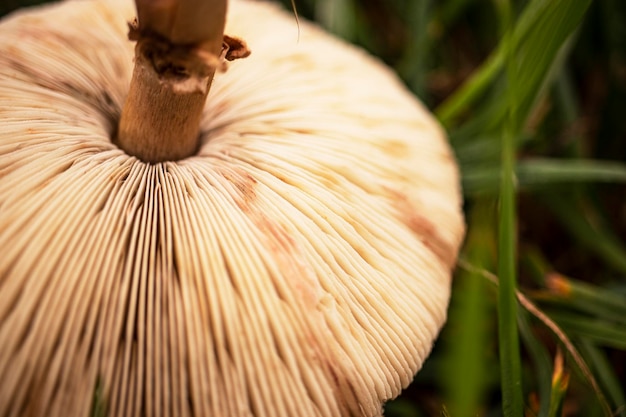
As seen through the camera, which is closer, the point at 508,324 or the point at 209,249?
the point at 209,249

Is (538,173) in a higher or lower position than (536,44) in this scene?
lower

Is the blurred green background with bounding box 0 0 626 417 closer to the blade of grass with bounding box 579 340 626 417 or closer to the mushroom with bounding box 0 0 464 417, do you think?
the blade of grass with bounding box 579 340 626 417

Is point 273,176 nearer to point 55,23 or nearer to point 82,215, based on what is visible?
point 82,215

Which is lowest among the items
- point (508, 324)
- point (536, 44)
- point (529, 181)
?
point (508, 324)

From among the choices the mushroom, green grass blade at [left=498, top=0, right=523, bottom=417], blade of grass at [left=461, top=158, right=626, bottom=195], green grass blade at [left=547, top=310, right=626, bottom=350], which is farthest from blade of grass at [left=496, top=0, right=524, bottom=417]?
blade of grass at [left=461, top=158, right=626, bottom=195]

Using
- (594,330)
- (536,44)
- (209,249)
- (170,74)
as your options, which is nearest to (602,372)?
(594,330)

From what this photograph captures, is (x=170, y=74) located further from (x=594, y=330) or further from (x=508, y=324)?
(x=594, y=330)

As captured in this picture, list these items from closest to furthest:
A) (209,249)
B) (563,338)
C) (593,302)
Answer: (209,249)
(563,338)
(593,302)

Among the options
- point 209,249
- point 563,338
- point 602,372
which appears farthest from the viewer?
point 602,372
